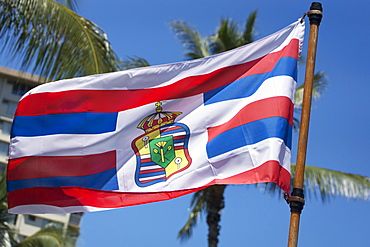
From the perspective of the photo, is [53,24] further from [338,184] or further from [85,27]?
[338,184]

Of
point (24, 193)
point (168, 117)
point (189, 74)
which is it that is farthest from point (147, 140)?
point (24, 193)

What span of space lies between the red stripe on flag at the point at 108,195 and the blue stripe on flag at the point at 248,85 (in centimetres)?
100

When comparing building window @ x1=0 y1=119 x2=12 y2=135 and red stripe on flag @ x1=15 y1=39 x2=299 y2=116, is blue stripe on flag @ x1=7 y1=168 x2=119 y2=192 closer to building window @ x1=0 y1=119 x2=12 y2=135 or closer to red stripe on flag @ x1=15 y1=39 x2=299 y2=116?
red stripe on flag @ x1=15 y1=39 x2=299 y2=116

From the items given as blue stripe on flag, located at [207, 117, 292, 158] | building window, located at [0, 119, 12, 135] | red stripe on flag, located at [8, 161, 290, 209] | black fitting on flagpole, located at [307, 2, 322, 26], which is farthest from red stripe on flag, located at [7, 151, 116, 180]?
building window, located at [0, 119, 12, 135]

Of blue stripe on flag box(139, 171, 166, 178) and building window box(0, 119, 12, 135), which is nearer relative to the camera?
blue stripe on flag box(139, 171, 166, 178)

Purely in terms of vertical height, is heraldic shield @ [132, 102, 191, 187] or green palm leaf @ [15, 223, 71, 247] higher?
green palm leaf @ [15, 223, 71, 247]

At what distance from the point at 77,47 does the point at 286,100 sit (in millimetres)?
4078

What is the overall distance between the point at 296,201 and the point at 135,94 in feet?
8.44

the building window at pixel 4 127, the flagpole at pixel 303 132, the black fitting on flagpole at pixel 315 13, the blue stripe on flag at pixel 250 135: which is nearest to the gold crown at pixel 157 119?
the blue stripe on flag at pixel 250 135

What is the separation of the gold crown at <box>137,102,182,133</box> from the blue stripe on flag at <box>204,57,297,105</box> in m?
0.40

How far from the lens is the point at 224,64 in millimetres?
8375

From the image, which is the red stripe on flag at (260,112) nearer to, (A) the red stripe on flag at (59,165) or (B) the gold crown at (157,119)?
(B) the gold crown at (157,119)

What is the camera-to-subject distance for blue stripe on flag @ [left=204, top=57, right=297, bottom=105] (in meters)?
7.98

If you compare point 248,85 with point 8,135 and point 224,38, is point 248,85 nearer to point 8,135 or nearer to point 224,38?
point 224,38
